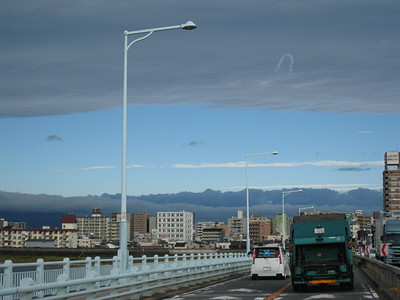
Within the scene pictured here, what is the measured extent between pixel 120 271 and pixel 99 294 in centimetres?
241

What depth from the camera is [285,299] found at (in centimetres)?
2209

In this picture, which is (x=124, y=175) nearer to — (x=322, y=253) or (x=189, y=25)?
(x=189, y=25)

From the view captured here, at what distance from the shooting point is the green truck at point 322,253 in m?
25.8

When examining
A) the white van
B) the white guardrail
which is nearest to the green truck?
the white guardrail

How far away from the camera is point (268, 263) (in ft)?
119

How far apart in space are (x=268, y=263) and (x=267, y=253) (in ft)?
1.86

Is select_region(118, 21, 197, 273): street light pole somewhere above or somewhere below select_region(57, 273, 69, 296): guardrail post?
above

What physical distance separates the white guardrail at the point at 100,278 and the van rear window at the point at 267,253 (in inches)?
103

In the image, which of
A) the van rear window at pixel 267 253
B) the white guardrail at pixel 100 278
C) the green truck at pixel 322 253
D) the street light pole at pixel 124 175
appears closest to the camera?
the white guardrail at pixel 100 278

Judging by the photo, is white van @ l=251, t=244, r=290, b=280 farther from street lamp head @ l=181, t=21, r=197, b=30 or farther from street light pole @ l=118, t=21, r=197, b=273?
street lamp head @ l=181, t=21, r=197, b=30

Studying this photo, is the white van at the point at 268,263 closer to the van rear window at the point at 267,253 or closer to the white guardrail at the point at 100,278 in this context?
the van rear window at the point at 267,253

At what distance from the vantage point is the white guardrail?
581 inches

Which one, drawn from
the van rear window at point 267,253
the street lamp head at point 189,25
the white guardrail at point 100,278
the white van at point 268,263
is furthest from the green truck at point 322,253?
the van rear window at point 267,253

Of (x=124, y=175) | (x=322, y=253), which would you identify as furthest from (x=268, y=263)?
(x=124, y=175)
